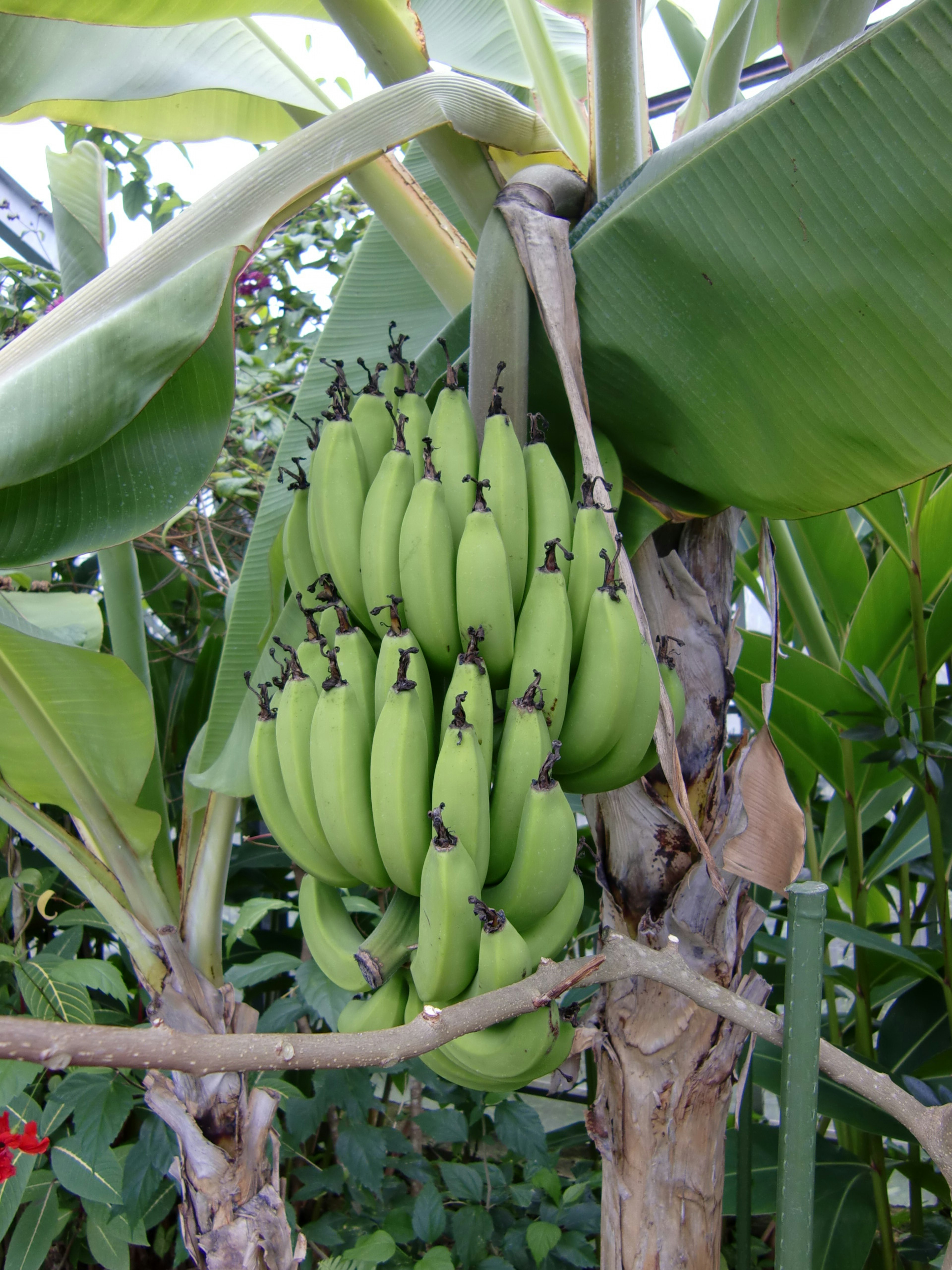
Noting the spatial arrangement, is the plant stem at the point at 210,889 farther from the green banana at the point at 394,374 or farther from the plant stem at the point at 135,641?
the green banana at the point at 394,374

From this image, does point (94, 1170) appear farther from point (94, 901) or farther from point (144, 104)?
point (144, 104)

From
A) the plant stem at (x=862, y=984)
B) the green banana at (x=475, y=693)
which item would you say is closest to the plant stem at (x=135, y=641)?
the green banana at (x=475, y=693)

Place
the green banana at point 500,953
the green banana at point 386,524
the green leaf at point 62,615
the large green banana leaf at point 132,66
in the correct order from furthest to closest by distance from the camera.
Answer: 1. the green leaf at point 62,615
2. the large green banana leaf at point 132,66
3. the green banana at point 386,524
4. the green banana at point 500,953

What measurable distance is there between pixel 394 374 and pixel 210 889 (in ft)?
1.72

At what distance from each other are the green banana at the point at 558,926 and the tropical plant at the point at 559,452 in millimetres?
87

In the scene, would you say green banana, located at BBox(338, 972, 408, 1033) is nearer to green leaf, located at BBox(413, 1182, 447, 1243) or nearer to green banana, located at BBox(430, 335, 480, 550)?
green banana, located at BBox(430, 335, 480, 550)

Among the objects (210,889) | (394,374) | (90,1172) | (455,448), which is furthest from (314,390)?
(90,1172)

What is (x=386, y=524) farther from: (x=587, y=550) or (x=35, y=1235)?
(x=35, y=1235)

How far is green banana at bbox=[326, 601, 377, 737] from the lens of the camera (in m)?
0.52

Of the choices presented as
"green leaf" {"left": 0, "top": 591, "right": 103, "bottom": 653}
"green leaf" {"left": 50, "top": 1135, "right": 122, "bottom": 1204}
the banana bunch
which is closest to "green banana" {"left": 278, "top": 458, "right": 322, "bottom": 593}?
the banana bunch

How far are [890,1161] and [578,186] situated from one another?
5.40 feet

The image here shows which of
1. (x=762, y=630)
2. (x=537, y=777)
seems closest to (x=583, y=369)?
(x=537, y=777)

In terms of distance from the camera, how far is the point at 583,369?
0.60 meters

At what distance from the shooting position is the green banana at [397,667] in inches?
19.3
